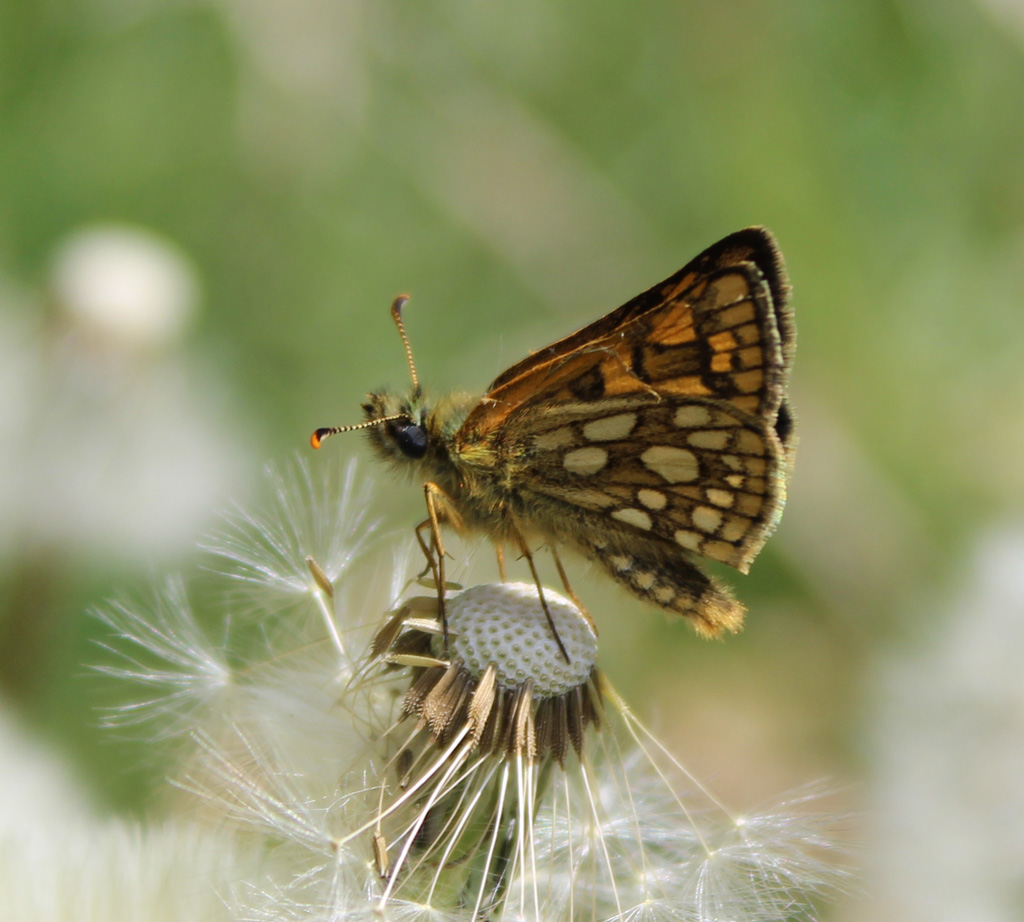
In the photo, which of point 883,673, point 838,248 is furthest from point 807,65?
point 883,673

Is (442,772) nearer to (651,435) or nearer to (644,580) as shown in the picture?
(644,580)

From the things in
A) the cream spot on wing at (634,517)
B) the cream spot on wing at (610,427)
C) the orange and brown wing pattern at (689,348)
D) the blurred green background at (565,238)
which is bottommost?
the cream spot on wing at (634,517)

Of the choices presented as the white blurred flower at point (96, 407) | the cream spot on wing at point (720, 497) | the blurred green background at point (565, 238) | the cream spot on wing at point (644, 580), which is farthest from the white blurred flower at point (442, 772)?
the blurred green background at point (565, 238)

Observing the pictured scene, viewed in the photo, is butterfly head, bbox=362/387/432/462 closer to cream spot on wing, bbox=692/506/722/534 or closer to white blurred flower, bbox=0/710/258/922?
cream spot on wing, bbox=692/506/722/534

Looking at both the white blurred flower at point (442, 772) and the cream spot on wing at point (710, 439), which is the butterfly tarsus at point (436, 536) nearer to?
the white blurred flower at point (442, 772)

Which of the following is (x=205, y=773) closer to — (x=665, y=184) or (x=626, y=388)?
(x=626, y=388)

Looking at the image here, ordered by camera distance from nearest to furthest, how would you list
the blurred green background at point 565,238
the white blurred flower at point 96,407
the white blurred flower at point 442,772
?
the white blurred flower at point 442,772, the white blurred flower at point 96,407, the blurred green background at point 565,238

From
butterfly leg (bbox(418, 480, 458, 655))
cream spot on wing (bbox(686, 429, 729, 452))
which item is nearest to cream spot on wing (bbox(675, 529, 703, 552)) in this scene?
cream spot on wing (bbox(686, 429, 729, 452))

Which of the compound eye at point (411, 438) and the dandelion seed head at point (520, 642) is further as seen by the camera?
the compound eye at point (411, 438)
